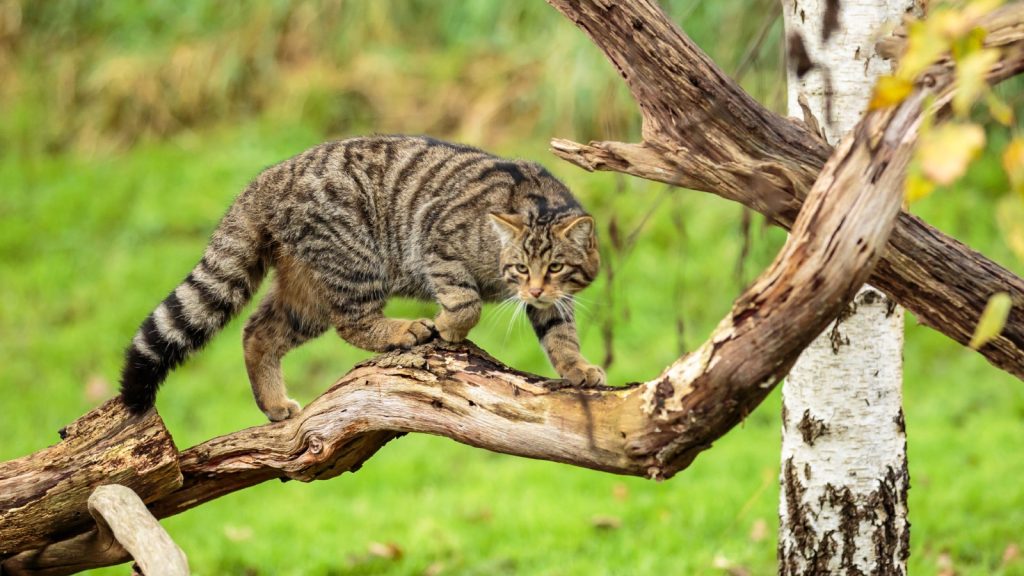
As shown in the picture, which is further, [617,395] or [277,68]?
[277,68]

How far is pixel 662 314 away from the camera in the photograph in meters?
7.32

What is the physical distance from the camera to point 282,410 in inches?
158

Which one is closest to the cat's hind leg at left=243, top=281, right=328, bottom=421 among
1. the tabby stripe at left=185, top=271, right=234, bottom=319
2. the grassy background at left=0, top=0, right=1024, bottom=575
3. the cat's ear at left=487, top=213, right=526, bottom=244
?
the tabby stripe at left=185, top=271, right=234, bottom=319

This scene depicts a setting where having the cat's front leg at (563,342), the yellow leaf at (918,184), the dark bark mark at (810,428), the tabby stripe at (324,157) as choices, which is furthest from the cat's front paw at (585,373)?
the yellow leaf at (918,184)

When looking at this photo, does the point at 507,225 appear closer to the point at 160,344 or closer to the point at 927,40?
the point at 160,344

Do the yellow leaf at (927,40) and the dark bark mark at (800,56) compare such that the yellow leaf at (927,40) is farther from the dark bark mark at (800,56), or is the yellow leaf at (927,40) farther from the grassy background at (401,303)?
the grassy background at (401,303)

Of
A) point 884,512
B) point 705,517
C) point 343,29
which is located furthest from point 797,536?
point 343,29

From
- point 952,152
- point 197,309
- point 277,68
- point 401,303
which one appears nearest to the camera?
point 952,152

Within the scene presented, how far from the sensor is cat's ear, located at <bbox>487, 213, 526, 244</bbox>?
→ 12.5 feet

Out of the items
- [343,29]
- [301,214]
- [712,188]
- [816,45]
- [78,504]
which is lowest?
[78,504]

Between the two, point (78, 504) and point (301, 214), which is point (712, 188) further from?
point (78, 504)

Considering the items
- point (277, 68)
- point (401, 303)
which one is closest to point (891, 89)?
point (401, 303)

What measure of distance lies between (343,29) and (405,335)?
19.4 ft

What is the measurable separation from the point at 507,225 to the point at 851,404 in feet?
4.15
